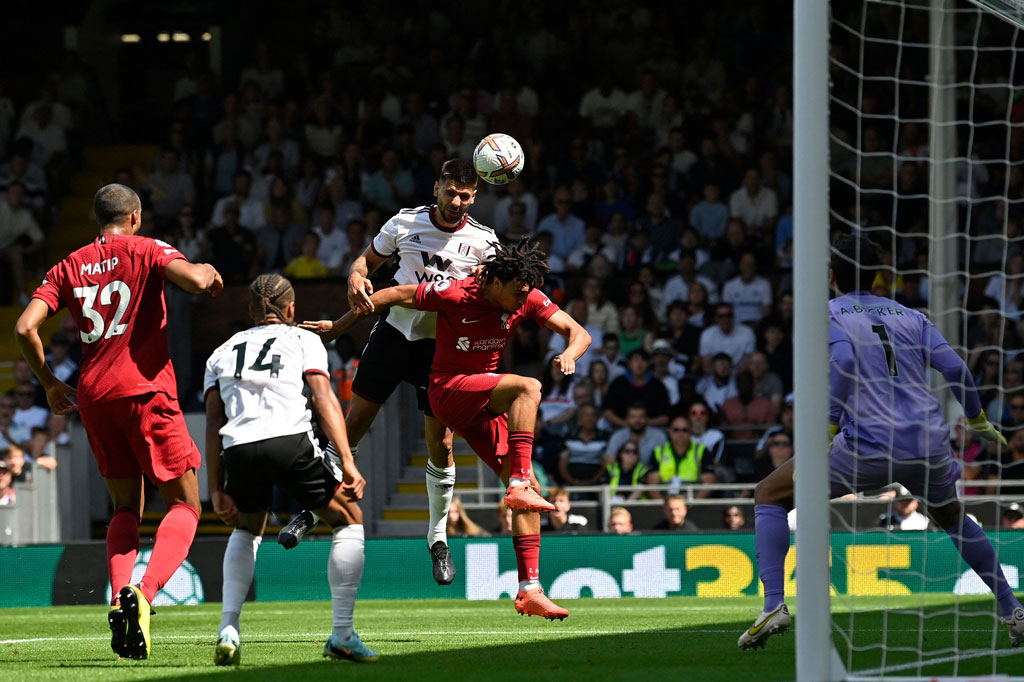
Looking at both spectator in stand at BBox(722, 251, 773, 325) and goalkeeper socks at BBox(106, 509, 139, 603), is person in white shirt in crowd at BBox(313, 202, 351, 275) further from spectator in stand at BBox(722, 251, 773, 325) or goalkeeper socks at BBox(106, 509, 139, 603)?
goalkeeper socks at BBox(106, 509, 139, 603)

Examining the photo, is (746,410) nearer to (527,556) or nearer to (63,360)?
(527,556)

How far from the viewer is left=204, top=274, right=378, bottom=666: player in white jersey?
6.44m

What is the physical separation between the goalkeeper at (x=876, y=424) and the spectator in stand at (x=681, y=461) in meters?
6.53

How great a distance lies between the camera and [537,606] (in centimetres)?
726

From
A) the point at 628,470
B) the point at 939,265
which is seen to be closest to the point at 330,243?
the point at 628,470

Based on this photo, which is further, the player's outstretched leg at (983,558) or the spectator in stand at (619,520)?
the spectator in stand at (619,520)

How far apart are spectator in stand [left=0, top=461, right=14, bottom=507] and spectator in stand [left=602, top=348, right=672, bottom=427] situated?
19.0 feet

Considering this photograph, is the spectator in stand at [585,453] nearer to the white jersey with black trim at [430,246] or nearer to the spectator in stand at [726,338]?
the spectator in stand at [726,338]

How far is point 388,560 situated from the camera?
12.6m

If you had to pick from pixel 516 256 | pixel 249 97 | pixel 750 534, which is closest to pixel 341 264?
pixel 249 97

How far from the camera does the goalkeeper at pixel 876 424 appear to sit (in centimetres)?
684

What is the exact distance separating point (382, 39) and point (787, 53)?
5485 mm

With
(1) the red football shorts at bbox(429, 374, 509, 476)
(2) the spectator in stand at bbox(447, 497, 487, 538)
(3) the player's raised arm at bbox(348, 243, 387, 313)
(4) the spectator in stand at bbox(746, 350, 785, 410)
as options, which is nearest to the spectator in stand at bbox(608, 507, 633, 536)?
(2) the spectator in stand at bbox(447, 497, 487, 538)

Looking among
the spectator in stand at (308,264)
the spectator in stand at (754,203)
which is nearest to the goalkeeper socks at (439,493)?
the spectator in stand at (308,264)
